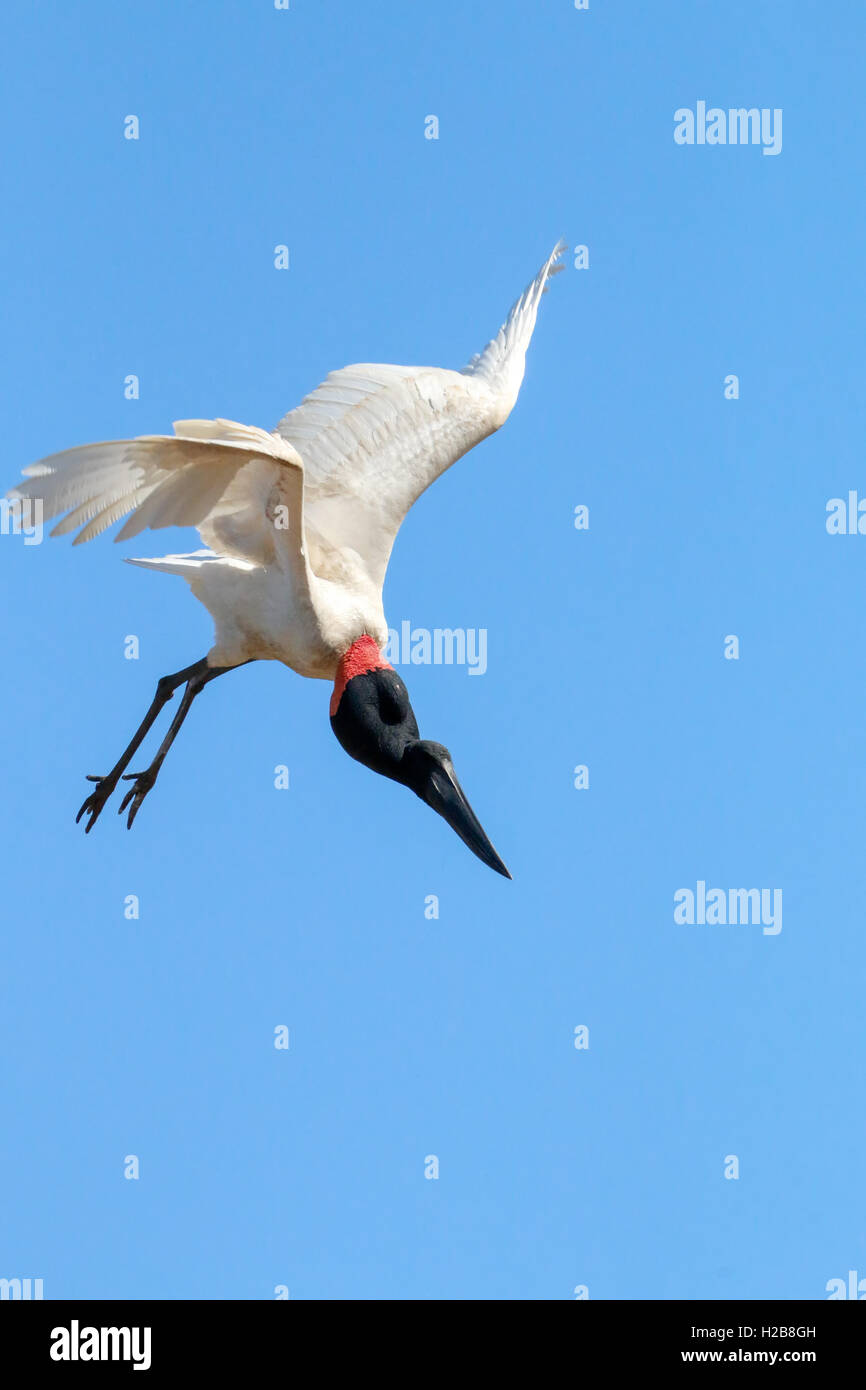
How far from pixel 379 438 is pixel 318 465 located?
0.42 m

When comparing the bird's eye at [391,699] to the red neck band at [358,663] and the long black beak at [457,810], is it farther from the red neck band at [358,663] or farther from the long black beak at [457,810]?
the long black beak at [457,810]

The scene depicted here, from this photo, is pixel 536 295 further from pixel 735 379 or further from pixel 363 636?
pixel 363 636

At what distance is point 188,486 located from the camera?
10.4 m

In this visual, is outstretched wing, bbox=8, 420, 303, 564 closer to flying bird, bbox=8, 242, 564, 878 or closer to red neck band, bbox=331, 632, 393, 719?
flying bird, bbox=8, 242, 564, 878

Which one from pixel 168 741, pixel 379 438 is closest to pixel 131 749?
pixel 168 741

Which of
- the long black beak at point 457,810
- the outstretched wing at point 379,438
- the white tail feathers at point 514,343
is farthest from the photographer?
the white tail feathers at point 514,343

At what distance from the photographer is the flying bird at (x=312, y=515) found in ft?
32.6

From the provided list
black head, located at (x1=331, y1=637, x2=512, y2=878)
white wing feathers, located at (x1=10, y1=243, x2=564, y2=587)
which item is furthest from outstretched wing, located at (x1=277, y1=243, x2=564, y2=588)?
black head, located at (x1=331, y1=637, x2=512, y2=878)

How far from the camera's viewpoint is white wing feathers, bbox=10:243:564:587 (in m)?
9.82

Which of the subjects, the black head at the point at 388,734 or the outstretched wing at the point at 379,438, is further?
the outstretched wing at the point at 379,438

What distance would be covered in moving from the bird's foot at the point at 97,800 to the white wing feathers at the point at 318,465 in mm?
1515

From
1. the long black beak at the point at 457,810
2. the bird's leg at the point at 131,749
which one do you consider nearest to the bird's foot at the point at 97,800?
the bird's leg at the point at 131,749

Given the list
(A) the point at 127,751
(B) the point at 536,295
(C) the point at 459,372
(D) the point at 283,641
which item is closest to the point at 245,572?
(D) the point at 283,641

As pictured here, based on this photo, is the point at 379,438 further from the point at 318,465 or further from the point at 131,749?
the point at 131,749
